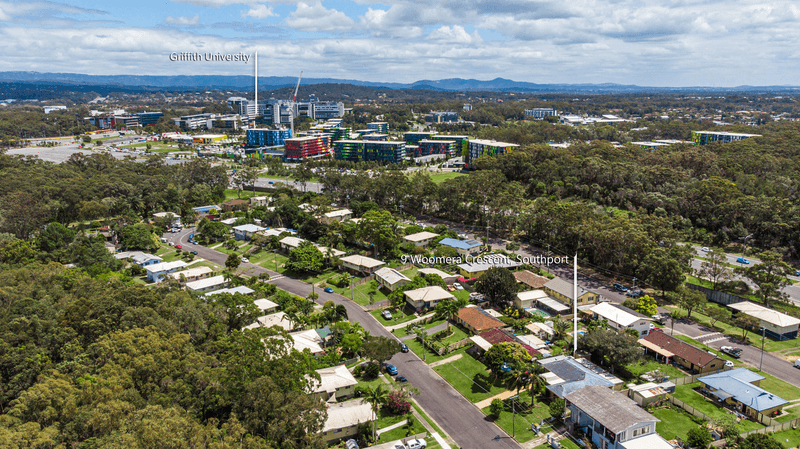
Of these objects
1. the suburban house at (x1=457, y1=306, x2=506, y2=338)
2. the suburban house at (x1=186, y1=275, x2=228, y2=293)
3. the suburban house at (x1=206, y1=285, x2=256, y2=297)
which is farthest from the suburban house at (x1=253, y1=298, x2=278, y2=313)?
the suburban house at (x1=457, y1=306, x2=506, y2=338)

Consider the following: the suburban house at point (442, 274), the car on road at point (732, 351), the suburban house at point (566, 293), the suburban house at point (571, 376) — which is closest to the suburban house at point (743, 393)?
the car on road at point (732, 351)

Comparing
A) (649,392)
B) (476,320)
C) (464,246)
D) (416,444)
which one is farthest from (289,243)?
(649,392)

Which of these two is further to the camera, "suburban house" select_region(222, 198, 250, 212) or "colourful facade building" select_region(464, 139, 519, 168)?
"colourful facade building" select_region(464, 139, 519, 168)

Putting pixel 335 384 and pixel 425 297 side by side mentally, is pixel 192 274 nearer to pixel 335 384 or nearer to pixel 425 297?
pixel 425 297

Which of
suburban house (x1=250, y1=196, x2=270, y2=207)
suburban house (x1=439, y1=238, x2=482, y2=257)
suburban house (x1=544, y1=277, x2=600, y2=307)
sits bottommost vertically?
suburban house (x1=544, y1=277, x2=600, y2=307)

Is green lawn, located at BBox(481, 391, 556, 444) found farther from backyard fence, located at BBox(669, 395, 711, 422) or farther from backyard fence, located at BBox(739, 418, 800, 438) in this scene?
backyard fence, located at BBox(739, 418, 800, 438)

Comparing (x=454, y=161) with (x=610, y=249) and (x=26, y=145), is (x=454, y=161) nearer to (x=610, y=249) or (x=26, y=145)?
(x=610, y=249)
